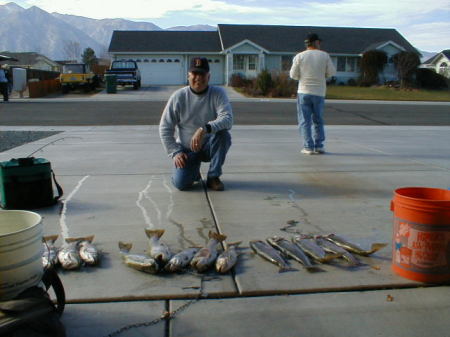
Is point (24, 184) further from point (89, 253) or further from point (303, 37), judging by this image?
point (303, 37)

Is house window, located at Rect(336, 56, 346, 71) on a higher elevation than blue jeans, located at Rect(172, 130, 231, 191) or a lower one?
higher

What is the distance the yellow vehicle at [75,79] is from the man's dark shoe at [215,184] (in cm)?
2628

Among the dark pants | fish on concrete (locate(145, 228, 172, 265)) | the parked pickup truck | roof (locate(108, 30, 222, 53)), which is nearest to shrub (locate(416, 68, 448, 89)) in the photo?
roof (locate(108, 30, 222, 53))

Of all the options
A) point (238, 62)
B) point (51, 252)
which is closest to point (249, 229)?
point (51, 252)

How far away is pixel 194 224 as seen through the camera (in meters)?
4.44

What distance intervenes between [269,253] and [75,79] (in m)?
28.6

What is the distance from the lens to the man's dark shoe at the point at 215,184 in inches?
222

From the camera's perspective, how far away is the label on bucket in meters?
3.10

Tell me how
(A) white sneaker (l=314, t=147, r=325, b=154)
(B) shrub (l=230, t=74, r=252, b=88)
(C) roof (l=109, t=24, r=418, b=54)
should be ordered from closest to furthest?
(A) white sneaker (l=314, t=147, r=325, b=154) < (B) shrub (l=230, t=74, r=252, b=88) < (C) roof (l=109, t=24, r=418, b=54)

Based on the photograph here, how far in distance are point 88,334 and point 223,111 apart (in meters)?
3.40

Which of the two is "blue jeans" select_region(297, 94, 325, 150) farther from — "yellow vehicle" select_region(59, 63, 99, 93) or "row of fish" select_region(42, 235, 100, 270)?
"yellow vehicle" select_region(59, 63, 99, 93)

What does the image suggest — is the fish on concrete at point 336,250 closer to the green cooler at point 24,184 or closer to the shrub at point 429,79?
the green cooler at point 24,184

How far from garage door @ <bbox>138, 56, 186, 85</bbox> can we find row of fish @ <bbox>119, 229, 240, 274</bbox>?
41117 millimetres

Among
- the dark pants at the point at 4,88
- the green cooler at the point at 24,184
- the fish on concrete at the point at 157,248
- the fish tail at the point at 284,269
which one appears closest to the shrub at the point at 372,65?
the dark pants at the point at 4,88
